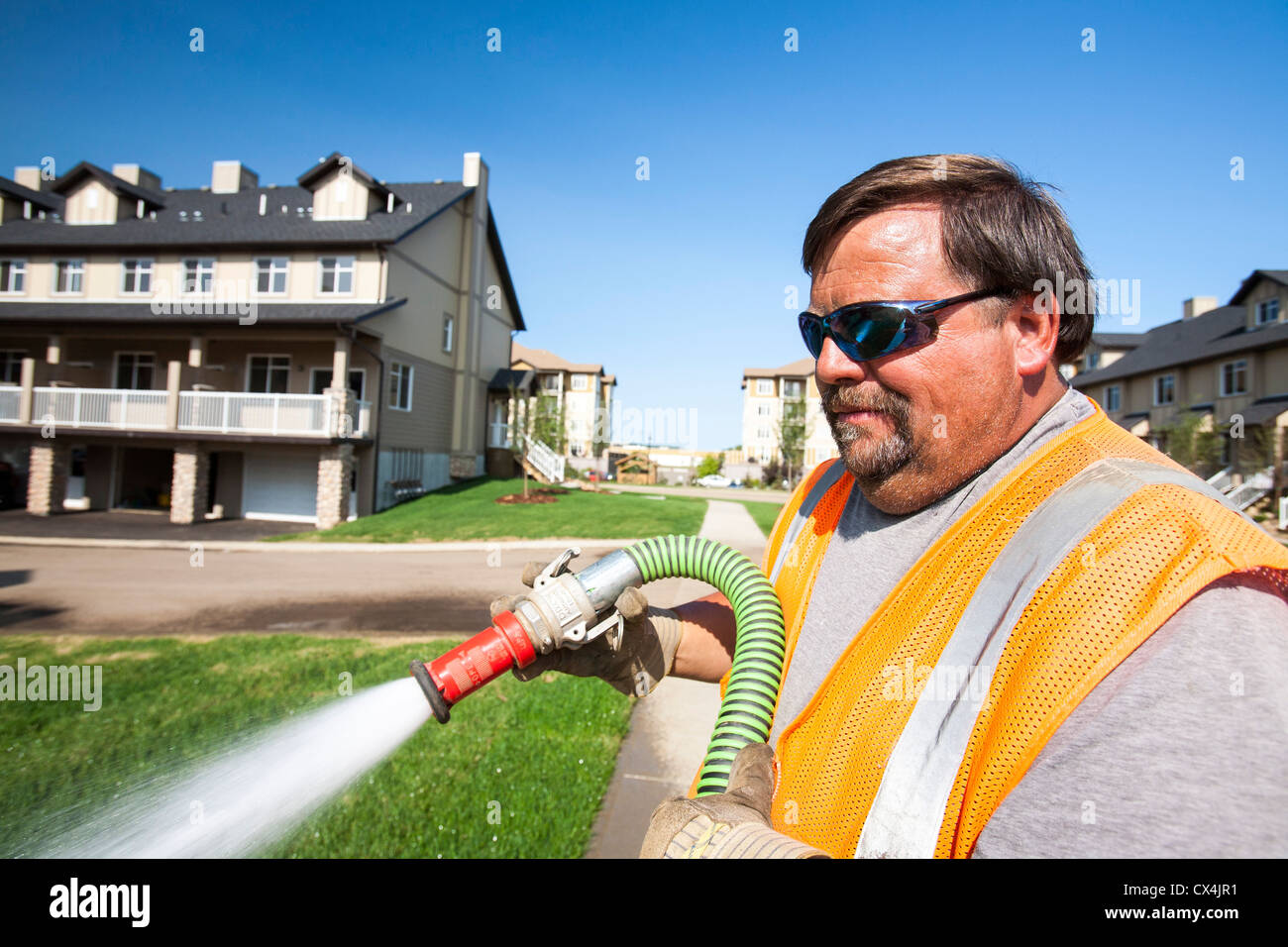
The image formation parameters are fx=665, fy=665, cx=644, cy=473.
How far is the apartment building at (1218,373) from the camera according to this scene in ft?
86.0

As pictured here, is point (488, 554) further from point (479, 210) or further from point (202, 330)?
point (479, 210)

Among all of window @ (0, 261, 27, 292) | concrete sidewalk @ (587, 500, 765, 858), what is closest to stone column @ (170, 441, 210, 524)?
window @ (0, 261, 27, 292)

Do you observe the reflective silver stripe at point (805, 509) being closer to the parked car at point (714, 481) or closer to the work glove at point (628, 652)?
the work glove at point (628, 652)

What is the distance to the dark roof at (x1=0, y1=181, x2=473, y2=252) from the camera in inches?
877

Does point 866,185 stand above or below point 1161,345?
below

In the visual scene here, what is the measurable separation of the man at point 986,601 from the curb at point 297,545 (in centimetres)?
1352

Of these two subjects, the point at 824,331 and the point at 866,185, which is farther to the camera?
the point at 824,331

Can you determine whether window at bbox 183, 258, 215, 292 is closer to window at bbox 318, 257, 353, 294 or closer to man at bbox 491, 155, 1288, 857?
window at bbox 318, 257, 353, 294

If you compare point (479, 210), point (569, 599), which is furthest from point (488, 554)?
point (479, 210)

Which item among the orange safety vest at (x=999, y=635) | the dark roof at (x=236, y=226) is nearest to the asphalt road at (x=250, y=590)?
the orange safety vest at (x=999, y=635)

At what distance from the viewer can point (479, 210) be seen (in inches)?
1123

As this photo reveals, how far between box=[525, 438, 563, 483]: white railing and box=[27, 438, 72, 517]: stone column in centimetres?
1605
